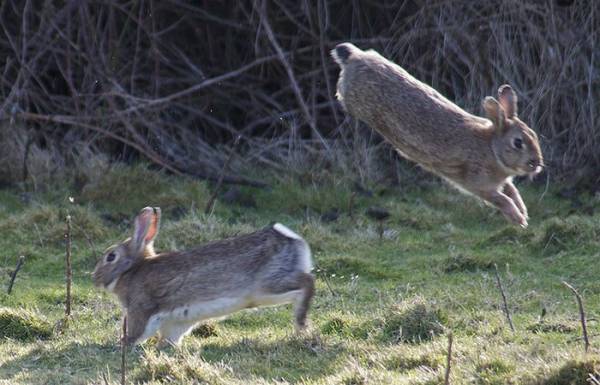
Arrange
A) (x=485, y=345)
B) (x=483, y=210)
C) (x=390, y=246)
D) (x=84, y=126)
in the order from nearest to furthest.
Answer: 1. (x=485, y=345)
2. (x=390, y=246)
3. (x=483, y=210)
4. (x=84, y=126)

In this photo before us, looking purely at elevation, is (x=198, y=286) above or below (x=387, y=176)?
above

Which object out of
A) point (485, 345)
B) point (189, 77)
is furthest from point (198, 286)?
point (189, 77)

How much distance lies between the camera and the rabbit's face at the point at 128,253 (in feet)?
27.4

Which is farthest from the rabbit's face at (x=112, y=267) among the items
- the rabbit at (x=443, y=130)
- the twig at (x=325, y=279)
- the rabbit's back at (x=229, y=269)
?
the rabbit at (x=443, y=130)

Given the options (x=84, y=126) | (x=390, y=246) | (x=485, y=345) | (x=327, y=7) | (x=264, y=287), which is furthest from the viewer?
(x=327, y=7)

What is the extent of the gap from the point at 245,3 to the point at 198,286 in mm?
7325

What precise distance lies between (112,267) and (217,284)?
917 mm

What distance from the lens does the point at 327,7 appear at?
46.8 feet

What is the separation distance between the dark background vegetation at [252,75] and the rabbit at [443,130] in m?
4.86

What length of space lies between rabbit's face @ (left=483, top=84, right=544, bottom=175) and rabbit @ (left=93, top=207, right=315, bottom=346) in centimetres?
131

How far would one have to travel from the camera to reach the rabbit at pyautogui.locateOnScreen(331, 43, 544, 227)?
7.65 m

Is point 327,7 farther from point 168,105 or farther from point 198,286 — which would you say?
point 198,286

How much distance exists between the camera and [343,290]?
9469 millimetres

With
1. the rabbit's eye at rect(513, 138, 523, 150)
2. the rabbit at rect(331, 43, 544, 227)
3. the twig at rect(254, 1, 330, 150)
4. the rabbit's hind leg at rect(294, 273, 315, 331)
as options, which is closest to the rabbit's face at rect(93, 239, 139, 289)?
the rabbit's hind leg at rect(294, 273, 315, 331)
